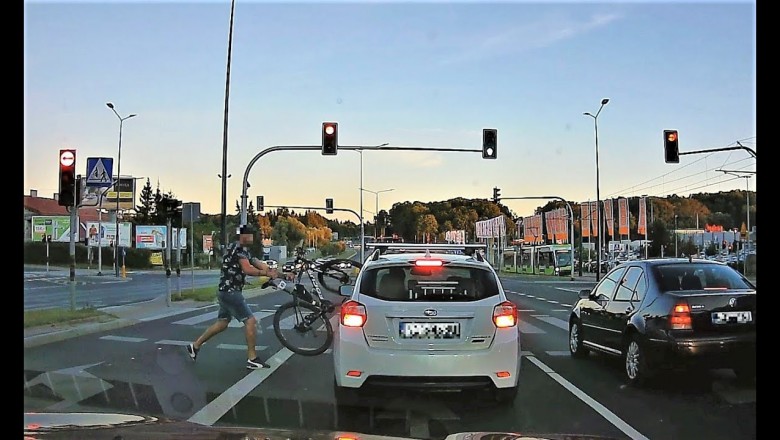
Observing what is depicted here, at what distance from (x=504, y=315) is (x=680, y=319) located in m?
2.31

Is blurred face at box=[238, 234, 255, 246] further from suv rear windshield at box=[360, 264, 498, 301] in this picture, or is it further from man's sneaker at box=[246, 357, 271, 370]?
suv rear windshield at box=[360, 264, 498, 301]

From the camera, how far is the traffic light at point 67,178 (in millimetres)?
14227

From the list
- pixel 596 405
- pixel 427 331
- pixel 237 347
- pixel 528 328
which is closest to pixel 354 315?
pixel 427 331

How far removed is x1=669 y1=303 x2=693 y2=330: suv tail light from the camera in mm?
7926

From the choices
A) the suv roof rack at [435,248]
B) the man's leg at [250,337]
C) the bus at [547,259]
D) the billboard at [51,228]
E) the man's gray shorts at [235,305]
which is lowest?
the bus at [547,259]

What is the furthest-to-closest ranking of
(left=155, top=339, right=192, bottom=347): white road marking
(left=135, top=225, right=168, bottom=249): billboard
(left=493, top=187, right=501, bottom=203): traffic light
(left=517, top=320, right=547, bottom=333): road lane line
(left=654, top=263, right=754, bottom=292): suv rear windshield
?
1. (left=135, top=225, right=168, bottom=249): billboard
2. (left=493, top=187, right=501, bottom=203): traffic light
3. (left=517, top=320, right=547, bottom=333): road lane line
4. (left=155, top=339, right=192, bottom=347): white road marking
5. (left=654, top=263, right=754, bottom=292): suv rear windshield

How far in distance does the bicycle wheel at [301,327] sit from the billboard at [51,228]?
56295 millimetres

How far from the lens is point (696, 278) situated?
28.4 ft

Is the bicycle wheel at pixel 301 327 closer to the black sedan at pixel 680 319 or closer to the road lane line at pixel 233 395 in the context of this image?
the road lane line at pixel 233 395

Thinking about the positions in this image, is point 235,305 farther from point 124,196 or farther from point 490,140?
point 124,196

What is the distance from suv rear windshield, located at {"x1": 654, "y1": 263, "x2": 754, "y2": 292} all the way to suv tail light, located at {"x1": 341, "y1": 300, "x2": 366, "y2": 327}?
12.1ft

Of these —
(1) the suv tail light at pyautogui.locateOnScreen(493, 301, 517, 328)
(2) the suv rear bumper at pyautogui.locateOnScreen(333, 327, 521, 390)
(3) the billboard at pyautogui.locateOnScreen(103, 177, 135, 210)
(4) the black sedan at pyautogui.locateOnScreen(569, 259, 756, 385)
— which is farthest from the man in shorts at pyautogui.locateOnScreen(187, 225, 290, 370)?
(3) the billboard at pyautogui.locateOnScreen(103, 177, 135, 210)

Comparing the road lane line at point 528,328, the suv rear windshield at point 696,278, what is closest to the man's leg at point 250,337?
the suv rear windshield at point 696,278
